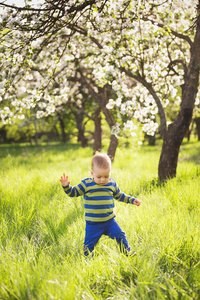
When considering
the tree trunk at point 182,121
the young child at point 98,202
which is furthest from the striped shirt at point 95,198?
the tree trunk at point 182,121

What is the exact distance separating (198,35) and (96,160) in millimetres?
4510

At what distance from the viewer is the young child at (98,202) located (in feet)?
9.09

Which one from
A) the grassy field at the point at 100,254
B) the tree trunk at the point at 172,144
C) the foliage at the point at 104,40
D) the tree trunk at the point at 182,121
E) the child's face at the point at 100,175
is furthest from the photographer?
the tree trunk at the point at 172,144

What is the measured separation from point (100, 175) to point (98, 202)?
1.11ft

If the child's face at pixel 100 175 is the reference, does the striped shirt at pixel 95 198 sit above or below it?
below

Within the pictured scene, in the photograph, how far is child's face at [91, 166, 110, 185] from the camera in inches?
108

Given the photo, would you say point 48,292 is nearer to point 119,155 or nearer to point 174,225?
point 174,225

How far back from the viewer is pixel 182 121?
18.7 feet

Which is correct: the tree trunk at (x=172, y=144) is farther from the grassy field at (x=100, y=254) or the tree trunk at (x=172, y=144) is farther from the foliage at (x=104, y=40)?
the grassy field at (x=100, y=254)

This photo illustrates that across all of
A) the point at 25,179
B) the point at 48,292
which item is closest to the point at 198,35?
the point at 25,179

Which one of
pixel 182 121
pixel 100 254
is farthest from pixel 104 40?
pixel 100 254

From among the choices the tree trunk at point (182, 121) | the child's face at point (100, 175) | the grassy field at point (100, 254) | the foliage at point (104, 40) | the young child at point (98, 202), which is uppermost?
the foliage at point (104, 40)

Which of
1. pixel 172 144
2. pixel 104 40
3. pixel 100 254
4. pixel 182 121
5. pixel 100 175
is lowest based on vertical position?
pixel 100 254

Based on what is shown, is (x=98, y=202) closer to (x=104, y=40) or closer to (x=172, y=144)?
(x=172, y=144)
